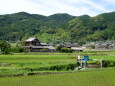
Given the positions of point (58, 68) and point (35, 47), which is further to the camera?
point (35, 47)

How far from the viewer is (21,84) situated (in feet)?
42.4

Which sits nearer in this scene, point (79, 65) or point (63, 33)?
point (79, 65)

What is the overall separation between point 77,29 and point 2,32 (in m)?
65.0

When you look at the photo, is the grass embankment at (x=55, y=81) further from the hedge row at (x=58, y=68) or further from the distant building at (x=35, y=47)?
the distant building at (x=35, y=47)

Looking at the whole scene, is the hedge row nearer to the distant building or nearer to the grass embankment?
the grass embankment

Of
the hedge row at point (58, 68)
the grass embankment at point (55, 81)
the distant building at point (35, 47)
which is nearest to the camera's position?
the grass embankment at point (55, 81)

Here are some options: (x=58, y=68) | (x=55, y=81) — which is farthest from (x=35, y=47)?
(x=55, y=81)

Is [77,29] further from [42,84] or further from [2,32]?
[42,84]

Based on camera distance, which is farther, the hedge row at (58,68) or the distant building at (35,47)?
the distant building at (35,47)

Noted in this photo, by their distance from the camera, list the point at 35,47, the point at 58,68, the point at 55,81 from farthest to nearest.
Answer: the point at 35,47 → the point at 58,68 → the point at 55,81

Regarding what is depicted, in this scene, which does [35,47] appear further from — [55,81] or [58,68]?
[55,81]

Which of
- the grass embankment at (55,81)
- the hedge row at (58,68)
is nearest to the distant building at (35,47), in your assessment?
the hedge row at (58,68)

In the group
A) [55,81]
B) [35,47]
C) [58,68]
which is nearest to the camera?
[55,81]

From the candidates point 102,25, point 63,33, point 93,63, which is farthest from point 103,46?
point 93,63
